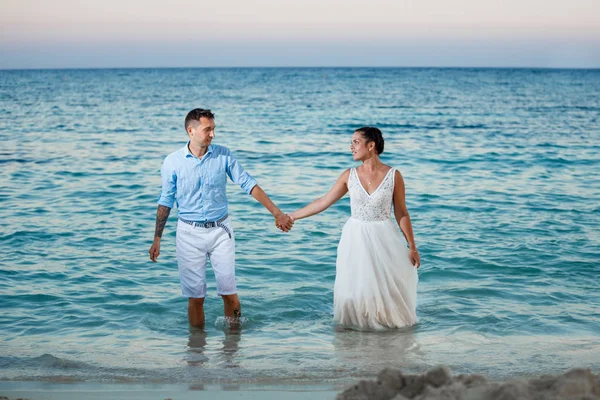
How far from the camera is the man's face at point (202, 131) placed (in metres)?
5.81

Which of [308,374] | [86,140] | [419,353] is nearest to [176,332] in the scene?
[308,374]

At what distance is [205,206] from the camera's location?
236 inches

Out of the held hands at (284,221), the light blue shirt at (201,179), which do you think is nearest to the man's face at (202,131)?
the light blue shirt at (201,179)

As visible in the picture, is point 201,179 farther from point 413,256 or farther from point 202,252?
point 413,256

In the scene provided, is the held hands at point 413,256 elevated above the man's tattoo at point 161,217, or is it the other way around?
the man's tattoo at point 161,217

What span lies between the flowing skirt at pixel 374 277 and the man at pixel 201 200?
2.75 feet

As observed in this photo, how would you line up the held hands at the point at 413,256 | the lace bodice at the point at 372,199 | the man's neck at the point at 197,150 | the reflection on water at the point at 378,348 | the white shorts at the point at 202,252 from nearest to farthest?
the reflection on water at the point at 378,348, the man's neck at the point at 197,150, the white shorts at the point at 202,252, the lace bodice at the point at 372,199, the held hands at the point at 413,256

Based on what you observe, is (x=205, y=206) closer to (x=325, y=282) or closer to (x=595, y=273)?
(x=325, y=282)

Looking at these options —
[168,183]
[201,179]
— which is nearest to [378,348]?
[201,179]

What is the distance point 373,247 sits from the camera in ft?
20.5

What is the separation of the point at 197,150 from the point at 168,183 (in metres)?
0.40

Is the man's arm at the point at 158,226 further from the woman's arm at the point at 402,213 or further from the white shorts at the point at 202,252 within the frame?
the woman's arm at the point at 402,213


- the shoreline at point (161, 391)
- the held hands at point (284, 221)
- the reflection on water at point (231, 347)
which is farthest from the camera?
the held hands at point (284, 221)

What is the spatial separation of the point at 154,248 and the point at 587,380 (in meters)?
3.89
